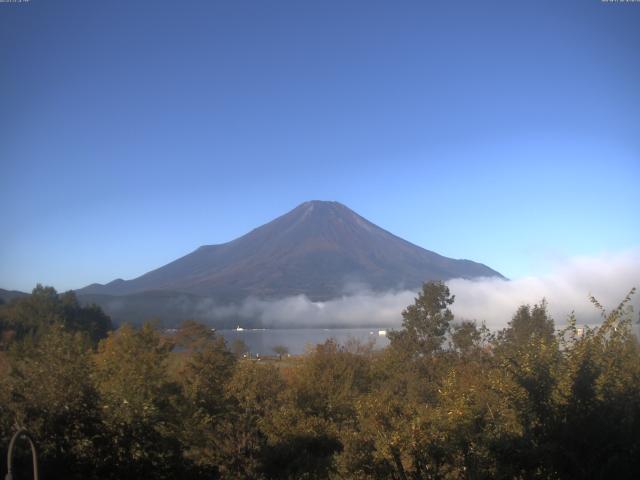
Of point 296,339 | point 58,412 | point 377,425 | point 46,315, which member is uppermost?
point 46,315

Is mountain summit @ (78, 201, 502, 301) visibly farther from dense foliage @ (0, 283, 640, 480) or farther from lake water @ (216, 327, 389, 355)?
dense foliage @ (0, 283, 640, 480)

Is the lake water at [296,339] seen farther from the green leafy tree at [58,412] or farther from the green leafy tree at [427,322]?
the green leafy tree at [58,412]

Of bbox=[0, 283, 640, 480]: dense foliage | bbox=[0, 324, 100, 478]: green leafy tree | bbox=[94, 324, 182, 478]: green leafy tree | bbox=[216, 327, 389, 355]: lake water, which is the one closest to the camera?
bbox=[0, 283, 640, 480]: dense foliage

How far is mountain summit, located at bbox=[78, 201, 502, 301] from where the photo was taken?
162125 millimetres

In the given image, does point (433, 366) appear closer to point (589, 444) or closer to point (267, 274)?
point (589, 444)

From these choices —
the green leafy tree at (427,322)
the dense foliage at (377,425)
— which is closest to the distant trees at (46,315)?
the green leafy tree at (427,322)

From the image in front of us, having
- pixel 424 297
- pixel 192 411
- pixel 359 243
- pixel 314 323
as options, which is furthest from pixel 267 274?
pixel 192 411

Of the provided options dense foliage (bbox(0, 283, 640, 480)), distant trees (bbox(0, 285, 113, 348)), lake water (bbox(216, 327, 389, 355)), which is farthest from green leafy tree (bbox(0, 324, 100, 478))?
distant trees (bbox(0, 285, 113, 348))

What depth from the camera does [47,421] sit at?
1091 centimetres

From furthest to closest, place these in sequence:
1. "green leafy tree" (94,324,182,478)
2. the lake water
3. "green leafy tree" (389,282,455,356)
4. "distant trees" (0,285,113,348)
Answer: "distant trees" (0,285,113,348) < "green leafy tree" (389,282,455,356) < the lake water < "green leafy tree" (94,324,182,478)

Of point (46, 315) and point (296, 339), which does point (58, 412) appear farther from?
point (296, 339)

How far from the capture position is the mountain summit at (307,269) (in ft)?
532

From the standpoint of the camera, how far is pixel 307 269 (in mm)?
177875

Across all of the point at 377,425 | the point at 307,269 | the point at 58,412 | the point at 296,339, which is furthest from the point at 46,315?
the point at 307,269
